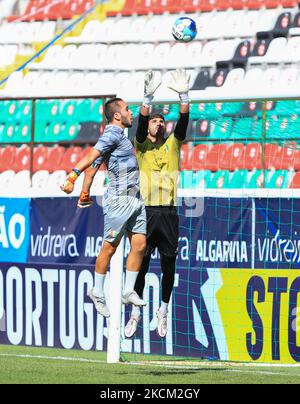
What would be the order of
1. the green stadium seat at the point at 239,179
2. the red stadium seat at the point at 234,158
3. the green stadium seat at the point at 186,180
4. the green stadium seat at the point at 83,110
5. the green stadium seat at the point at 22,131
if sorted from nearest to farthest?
the green stadium seat at the point at 186,180 < the red stadium seat at the point at 234,158 < the green stadium seat at the point at 239,179 < the green stadium seat at the point at 83,110 < the green stadium seat at the point at 22,131

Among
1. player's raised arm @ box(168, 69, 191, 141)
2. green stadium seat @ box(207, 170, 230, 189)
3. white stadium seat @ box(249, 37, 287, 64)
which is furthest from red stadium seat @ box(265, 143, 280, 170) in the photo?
white stadium seat @ box(249, 37, 287, 64)

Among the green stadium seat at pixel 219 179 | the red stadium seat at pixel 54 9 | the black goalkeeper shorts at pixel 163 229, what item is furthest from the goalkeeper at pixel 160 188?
the red stadium seat at pixel 54 9

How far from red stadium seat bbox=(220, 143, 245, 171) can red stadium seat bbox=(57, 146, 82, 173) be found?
138 inches

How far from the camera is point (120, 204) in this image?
9.76 m

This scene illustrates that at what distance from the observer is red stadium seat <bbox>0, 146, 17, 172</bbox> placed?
1948cm

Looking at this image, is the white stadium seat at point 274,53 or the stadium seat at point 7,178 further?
the stadium seat at point 7,178

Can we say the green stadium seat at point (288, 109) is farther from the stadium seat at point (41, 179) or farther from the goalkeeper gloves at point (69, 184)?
the stadium seat at point (41, 179)

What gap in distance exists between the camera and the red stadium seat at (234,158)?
13961 millimetres

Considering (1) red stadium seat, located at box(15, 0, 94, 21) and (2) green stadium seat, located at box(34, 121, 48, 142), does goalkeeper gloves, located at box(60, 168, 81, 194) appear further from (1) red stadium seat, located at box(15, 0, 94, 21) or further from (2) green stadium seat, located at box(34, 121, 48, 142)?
(1) red stadium seat, located at box(15, 0, 94, 21)

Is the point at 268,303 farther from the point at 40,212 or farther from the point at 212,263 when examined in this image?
the point at 40,212

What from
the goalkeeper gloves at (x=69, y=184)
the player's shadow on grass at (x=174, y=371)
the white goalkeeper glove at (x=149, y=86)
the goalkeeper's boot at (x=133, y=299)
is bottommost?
the player's shadow on grass at (x=174, y=371)

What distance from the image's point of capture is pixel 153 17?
2202 centimetres

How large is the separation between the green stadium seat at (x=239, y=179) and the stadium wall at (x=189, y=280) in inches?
110

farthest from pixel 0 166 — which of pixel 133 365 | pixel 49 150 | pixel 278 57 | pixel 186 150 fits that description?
pixel 133 365
